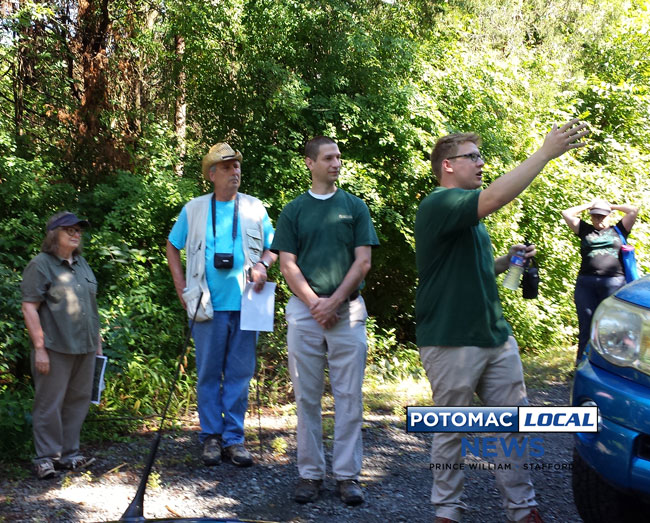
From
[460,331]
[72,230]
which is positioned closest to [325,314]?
[460,331]

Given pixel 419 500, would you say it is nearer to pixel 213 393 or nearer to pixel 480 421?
pixel 480 421

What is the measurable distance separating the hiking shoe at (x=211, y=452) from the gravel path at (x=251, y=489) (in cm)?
6

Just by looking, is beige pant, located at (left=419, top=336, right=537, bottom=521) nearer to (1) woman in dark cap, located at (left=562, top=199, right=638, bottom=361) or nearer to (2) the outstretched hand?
(2) the outstretched hand

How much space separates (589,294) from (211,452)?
4751mm

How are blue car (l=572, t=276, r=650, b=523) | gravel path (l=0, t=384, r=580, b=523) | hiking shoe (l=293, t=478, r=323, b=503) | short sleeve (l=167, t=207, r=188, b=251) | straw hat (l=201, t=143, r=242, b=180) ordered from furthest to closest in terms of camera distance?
short sleeve (l=167, t=207, r=188, b=251) < straw hat (l=201, t=143, r=242, b=180) < hiking shoe (l=293, t=478, r=323, b=503) < gravel path (l=0, t=384, r=580, b=523) < blue car (l=572, t=276, r=650, b=523)

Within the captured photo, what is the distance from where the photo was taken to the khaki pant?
5.04 metres

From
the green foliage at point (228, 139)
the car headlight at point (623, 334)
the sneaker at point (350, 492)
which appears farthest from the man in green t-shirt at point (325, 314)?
the green foliage at point (228, 139)

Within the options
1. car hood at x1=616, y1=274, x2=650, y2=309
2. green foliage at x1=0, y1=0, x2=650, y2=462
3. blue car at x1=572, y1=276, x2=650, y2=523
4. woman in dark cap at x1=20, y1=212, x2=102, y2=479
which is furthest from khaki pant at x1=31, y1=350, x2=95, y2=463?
car hood at x1=616, y1=274, x2=650, y2=309

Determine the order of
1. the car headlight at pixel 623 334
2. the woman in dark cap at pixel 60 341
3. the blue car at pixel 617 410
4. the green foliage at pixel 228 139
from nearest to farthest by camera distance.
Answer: the blue car at pixel 617 410, the car headlight at pixel 623 334, the woman in dark cap at pixel 60 341, the green foliage at pixel 228 139

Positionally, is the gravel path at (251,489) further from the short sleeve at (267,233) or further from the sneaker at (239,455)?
the short sleeve at (267,233)

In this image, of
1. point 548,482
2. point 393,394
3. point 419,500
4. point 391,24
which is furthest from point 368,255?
point 391,24

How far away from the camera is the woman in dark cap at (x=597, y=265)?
781cm

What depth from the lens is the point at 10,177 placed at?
25.3ft

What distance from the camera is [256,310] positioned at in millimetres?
5207
